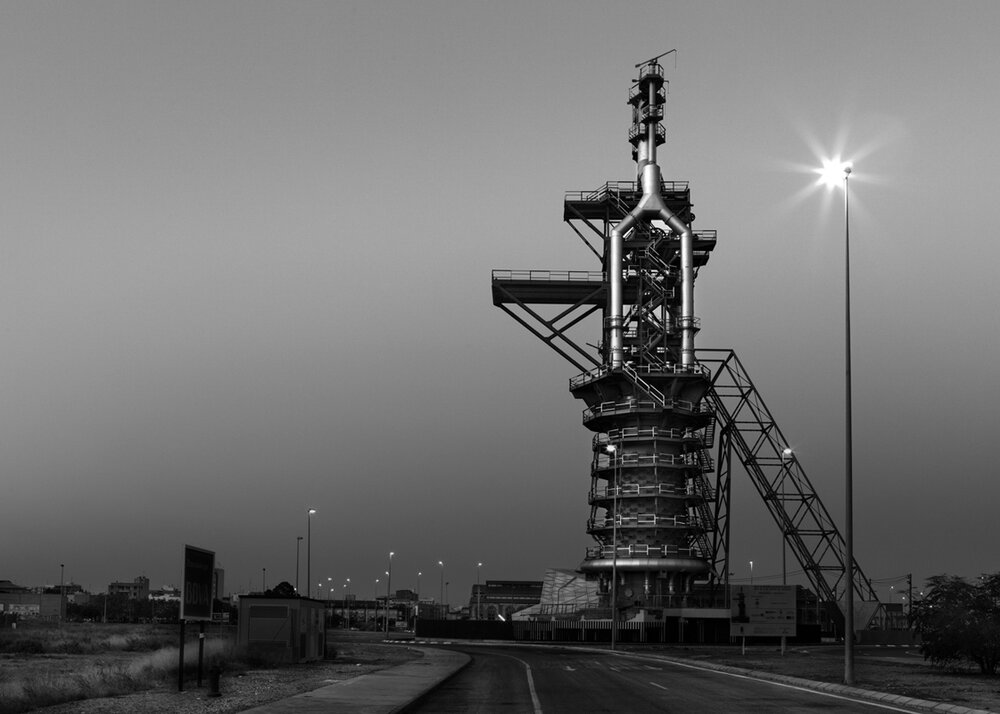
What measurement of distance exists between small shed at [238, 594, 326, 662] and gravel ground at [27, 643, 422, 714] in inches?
41.0

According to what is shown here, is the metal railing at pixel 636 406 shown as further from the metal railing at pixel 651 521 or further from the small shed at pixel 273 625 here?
the small shed at pixel 273 625

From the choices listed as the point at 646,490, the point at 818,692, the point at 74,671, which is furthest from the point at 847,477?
the point at 646,490

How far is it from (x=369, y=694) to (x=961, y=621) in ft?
74.1

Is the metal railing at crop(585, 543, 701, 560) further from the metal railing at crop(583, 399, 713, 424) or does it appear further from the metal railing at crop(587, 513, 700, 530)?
the metal railing at crop(583, 399, 713, 424)

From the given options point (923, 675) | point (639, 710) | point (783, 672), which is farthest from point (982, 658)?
point (639, 710)

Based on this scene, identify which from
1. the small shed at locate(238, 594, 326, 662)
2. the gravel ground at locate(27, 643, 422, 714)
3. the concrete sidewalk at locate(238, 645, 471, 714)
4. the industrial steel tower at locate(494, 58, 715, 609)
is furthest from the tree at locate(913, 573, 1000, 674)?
the industrial steel tower at locate(494, 58, 715, 609)

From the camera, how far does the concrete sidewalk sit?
72.5ft

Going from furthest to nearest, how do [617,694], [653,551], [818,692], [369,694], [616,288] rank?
[616,288], [653,551], [818,692], [617,694], [369,694]

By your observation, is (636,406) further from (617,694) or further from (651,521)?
(617,694)

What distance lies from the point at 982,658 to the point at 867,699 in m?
13.8

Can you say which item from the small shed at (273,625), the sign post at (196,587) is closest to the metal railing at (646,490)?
the small shed at (273,625)

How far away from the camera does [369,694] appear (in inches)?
1027

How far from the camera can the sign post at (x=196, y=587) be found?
25.9m

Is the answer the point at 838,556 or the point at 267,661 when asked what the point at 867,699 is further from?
the point at 838,556
